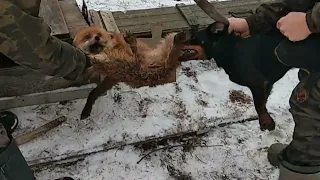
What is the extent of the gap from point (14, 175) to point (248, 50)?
1423 mm

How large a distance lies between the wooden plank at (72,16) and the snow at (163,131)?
591 millimetres

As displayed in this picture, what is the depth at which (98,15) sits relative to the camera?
3.51 metres

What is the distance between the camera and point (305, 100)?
90.3 inches

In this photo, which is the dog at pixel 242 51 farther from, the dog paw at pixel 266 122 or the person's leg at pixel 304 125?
the dog paw at pixel 266 122

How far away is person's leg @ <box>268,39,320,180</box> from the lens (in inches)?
84.3

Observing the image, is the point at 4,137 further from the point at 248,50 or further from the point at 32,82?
Answer: the point at 248,50

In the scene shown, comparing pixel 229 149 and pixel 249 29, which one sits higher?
pixel 249 29

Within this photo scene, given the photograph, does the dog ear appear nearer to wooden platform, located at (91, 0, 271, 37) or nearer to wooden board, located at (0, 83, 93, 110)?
wooden platform, located at (91, 0, 271, 37)

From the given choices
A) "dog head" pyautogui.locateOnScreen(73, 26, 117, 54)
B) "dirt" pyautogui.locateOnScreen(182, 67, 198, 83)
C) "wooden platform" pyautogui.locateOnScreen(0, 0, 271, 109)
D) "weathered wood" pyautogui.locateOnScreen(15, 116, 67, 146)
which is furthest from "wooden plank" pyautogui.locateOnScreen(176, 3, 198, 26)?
"weathered wood" pyautogui.locateOnScreen(15, 116, 67, 146)

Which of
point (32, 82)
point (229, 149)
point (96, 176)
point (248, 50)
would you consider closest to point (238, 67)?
point (248, 50)

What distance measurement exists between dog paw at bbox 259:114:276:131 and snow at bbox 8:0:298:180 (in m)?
0.16

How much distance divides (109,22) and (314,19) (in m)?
1.85

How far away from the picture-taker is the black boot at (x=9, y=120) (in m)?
3.19

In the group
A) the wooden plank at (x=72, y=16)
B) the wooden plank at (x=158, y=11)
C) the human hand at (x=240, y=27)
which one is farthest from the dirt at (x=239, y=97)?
the wooden plank at (x=72, y=16)
